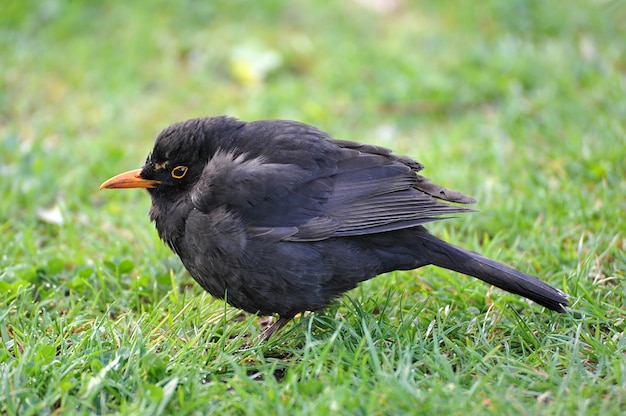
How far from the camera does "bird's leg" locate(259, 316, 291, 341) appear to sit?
382cm

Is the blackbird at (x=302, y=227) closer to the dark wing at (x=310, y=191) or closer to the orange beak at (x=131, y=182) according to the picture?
the dark wing at (x=310, y=191)

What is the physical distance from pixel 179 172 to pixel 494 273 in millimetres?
1766

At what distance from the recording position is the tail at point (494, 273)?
12.2 ft

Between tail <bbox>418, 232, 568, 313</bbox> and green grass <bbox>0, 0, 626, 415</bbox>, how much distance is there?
5.8 inches

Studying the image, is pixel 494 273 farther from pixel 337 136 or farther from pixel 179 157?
pixel 337 136

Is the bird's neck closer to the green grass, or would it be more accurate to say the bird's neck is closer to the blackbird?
the blackbird

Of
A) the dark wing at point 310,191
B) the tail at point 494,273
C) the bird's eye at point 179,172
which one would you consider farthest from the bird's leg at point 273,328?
the bird's eye at point 179,172

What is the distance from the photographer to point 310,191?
378 centimetres

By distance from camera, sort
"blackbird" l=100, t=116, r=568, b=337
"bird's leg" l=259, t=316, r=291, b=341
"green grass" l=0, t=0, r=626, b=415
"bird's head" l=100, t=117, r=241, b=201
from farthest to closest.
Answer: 1. "bird's head" l=100, t=117, r=241, b=201
2. "bird's leg" l=259, t=316, r=291, b=341
3. "blackbird" l=100, t=116, r=568, b=337
4. "green grass" l=0, t=0, r=626, b=415

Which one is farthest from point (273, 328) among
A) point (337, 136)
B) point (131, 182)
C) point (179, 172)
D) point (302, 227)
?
point (337, 136)

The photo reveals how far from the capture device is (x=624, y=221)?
4.59 m

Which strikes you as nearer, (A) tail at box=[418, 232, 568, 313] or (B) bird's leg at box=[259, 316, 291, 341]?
(A) tail at box=[418, 232, 568, 313]

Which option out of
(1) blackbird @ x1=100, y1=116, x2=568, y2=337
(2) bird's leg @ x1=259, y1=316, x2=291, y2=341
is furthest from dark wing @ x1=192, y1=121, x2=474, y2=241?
(2) bird's leg @ x1=259, y1=316, x2=291, y2=341

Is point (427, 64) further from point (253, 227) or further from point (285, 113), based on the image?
point (253, 227)
